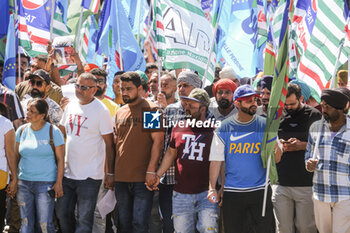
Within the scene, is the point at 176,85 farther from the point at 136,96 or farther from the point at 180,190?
the point at 180,190

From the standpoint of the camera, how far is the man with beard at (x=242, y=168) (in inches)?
193

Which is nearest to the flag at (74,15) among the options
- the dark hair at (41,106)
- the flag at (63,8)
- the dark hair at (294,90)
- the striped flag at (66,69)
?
the flag at (63,8)

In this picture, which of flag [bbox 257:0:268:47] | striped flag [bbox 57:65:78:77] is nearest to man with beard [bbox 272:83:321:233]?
flag [bbox 257:0:268:47]

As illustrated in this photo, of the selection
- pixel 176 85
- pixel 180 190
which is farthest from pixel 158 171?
pixel 176 85

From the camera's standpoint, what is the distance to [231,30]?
8656mm

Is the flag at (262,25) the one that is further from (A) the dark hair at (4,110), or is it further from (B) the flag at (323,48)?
(A) the dark hair at (4,110)

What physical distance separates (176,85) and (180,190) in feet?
5.71

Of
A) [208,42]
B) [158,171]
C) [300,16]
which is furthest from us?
[300,16]

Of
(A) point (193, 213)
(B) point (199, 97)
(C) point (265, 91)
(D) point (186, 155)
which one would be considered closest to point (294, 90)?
(C) point (265, 91)

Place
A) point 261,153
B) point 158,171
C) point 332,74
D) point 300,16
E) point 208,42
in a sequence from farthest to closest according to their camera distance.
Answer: point 300,16 → point 208,42 → point 332,74 → point 158,171 → point 261,153

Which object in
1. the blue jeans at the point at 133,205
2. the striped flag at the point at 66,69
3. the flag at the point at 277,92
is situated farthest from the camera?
the striped flag at the point at 66,69

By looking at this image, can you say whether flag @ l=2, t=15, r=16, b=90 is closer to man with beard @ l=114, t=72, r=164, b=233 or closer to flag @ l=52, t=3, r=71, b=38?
flag @ l=52, t=3, r=71, b=38

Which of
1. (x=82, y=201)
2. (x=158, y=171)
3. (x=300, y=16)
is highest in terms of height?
(x=300, y=16)

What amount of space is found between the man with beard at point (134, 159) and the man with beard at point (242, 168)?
717mm
